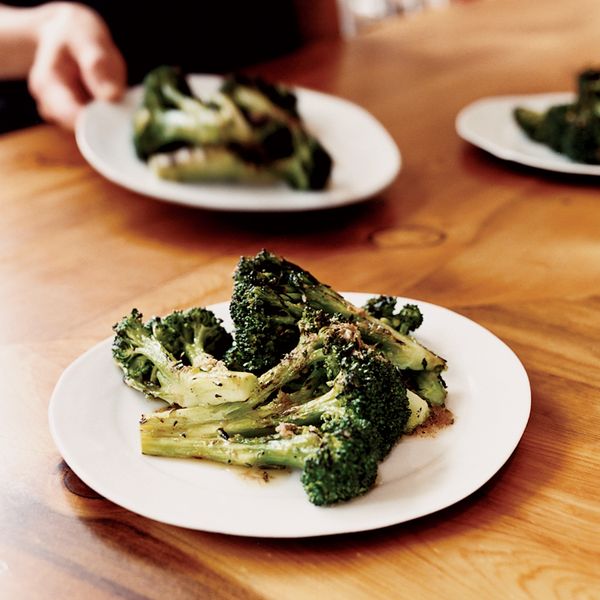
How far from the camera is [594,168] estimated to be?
154cm

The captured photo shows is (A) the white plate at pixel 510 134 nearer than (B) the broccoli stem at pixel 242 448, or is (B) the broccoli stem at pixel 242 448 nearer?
(B) the broccoli stem at pixel 242 448

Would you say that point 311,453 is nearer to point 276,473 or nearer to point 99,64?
point 276,473

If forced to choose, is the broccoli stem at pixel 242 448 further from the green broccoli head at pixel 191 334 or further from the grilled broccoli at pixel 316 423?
the green broccoli head at pixel 191 334

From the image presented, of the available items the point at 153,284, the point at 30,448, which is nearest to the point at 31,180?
the point at 153,284

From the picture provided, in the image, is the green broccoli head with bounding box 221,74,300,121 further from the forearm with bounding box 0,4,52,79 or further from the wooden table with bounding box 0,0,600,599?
the forearm with bounding box 0,4,52,79

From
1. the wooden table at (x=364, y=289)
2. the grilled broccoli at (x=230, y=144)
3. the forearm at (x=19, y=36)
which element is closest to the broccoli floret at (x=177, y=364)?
the wooden table at (x=364, y=289)

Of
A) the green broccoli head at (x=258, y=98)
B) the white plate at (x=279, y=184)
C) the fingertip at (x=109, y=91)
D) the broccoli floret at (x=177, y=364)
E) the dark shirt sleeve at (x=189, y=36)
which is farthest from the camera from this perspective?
the dark shirt sleeve at (x=189, y=36)

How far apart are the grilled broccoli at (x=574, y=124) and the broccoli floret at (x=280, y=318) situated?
2.75 ft

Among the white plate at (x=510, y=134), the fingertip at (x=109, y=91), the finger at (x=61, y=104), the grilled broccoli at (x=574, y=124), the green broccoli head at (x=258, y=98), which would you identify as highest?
the green broccoli head at (x=258, y=98)

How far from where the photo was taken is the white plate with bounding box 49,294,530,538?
2.27ft

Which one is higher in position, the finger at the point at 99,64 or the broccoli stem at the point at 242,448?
the broccoli stem at the point at 242,448

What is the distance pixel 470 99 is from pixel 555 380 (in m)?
1.29

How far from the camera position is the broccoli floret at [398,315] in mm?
932

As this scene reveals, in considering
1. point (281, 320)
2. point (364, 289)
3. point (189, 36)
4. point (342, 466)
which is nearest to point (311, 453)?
point (342, 466)
